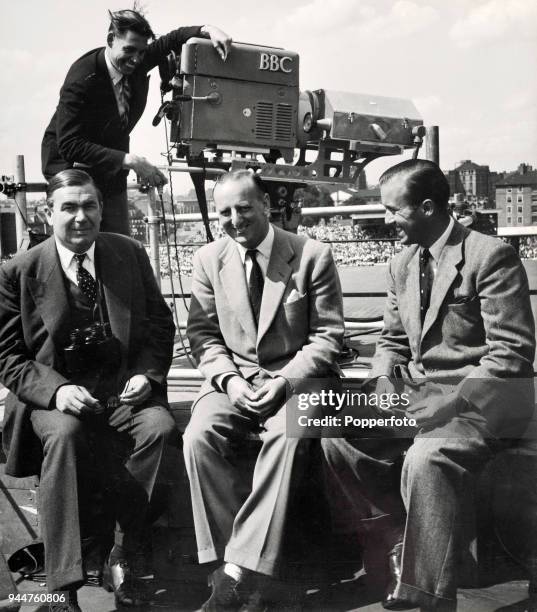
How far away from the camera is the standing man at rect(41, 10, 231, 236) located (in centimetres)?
317

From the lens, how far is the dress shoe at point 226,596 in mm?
2250

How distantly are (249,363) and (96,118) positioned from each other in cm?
143

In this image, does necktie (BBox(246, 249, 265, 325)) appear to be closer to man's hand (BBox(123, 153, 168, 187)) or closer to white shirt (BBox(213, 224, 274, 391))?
white shirt (BBox(213, 224, 274, 391))

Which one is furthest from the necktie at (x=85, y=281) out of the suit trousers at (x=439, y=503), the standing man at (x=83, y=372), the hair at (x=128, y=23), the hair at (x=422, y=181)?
the suit trousers at (x=439, y=503)

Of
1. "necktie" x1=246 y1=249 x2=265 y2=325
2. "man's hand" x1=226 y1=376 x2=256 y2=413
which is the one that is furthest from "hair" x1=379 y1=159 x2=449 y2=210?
"man's hand" x1=226 y1=376 x2=256 y2=413

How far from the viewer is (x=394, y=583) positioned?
2355mm

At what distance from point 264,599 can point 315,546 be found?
0.36 meters

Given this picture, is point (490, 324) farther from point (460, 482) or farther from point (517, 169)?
point (517, 169)

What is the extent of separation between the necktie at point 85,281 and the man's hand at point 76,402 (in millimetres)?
377

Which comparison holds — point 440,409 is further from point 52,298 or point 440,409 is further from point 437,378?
point 52,298

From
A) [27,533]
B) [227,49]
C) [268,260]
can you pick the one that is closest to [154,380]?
[268,260]

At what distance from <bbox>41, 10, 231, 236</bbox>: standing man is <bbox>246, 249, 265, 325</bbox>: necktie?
827 millimetres

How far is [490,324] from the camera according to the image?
2.29 meters

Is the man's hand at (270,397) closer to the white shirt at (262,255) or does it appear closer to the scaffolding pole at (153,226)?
the white shirt at (262,255)
